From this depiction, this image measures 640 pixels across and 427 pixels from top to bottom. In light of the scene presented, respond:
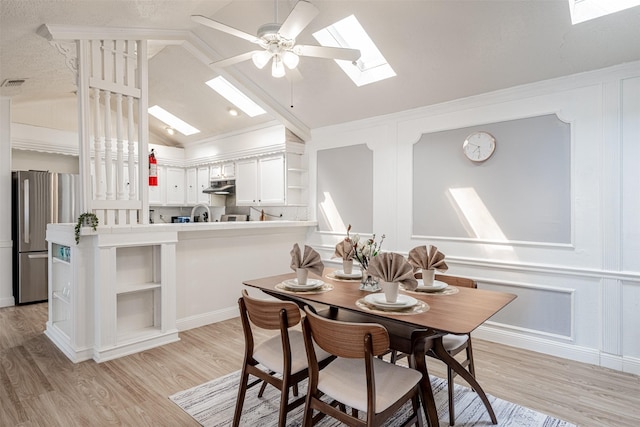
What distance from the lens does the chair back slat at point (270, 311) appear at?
5.87 feet

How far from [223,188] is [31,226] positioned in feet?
8.69

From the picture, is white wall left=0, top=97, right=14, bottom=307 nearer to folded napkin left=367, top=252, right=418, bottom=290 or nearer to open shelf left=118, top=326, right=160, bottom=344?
open shelf left=118, top=326, right=160, bottom=344

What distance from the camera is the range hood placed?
6.15 metres

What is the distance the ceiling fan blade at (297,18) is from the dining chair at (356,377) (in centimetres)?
167

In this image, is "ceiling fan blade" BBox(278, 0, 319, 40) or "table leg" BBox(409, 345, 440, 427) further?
"ceiling fan blade" BBox(278, 0, 319, 40)

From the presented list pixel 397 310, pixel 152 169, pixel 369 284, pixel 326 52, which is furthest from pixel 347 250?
pixel 152 169

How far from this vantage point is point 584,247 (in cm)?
301

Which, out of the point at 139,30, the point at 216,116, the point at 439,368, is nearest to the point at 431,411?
A: the point at 439,368

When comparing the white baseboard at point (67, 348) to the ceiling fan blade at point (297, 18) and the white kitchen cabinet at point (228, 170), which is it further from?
the white kitchen cabinet at point (228, 170)

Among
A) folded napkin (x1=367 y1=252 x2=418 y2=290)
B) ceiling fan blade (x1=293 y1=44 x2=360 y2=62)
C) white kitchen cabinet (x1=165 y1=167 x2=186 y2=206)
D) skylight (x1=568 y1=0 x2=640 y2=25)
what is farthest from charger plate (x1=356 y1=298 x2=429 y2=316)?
white kitchen cabinet (x1=165 y1=167 x2=186 y2=206)

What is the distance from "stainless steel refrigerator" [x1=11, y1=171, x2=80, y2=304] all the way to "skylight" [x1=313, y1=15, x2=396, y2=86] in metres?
3.98

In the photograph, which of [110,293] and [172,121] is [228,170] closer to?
[172,121]

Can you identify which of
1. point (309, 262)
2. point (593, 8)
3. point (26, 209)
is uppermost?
point (593, 8)

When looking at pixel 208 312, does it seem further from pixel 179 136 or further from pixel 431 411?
pixel 179 136
